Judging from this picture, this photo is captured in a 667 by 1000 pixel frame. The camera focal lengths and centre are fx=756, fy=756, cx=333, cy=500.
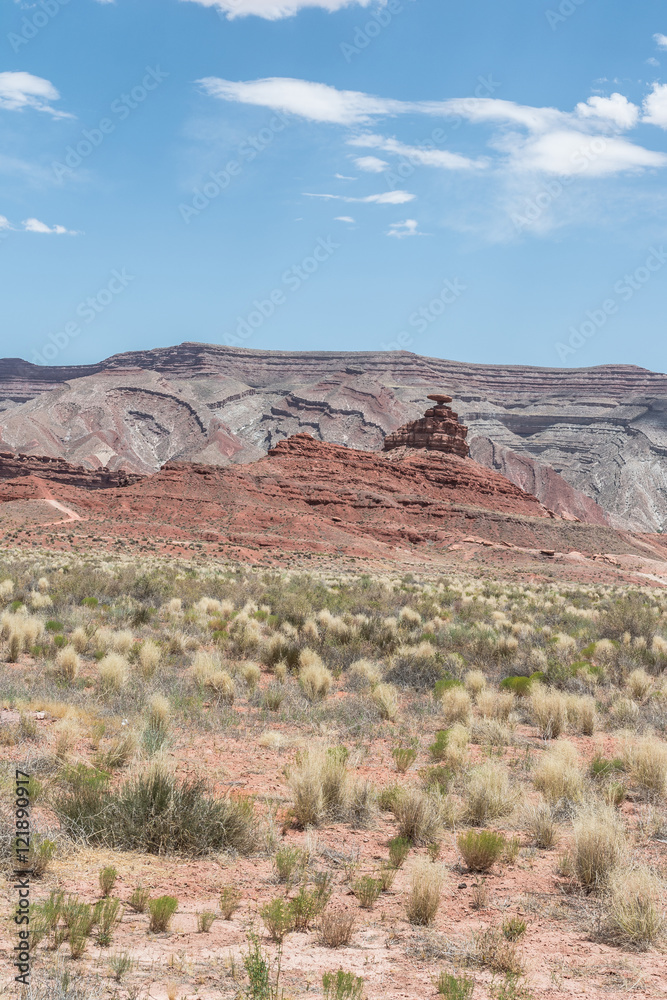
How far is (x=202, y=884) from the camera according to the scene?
16.2 ft

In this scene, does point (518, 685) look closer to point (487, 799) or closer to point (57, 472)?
point (487, 799)

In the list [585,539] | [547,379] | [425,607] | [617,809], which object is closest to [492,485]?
[585,539]

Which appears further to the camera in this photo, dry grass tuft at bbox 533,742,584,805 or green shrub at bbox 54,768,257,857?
dry grass tuft at bbox 533,742,584,805

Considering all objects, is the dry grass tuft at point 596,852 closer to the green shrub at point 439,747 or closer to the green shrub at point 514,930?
the green shrub at point 514,930

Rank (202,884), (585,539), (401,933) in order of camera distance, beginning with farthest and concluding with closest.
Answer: (585,539), (202,884), (401,933)

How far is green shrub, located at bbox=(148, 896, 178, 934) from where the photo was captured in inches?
164

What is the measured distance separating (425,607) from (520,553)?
37.7m

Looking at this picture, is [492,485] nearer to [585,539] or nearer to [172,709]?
[585,539]

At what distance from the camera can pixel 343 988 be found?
11.2ft

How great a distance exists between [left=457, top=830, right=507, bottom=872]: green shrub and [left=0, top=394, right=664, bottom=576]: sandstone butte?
3876 cm

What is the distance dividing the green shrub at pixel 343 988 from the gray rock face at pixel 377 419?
129324 mm

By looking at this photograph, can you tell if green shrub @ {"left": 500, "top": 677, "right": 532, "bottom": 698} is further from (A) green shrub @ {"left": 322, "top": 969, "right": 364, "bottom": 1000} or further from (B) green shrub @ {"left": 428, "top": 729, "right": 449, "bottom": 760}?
(A) green shrub @ {"left": 322, "top": 969, "right": 364, "bottom": 1000}

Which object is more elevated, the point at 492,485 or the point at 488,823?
the point at 492,485

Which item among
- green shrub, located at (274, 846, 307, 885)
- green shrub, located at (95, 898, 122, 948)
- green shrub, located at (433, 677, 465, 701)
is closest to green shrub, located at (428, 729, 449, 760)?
green shrub, located at (433, 677, 465, 701)
